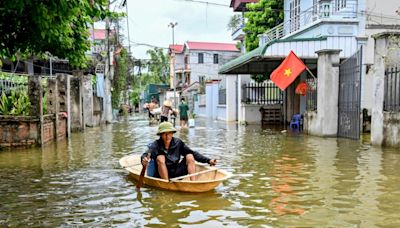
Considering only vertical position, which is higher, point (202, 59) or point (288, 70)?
point (202, 59)

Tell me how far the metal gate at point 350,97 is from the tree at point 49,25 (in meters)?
10.1

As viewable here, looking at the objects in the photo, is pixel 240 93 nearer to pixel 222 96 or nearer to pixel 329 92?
pixel 222 96

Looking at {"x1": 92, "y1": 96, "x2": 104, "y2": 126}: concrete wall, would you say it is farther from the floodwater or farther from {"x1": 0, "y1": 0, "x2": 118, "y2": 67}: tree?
{"x1": 0, "y1": 0, "x2": 118, "y2": 67}: tree

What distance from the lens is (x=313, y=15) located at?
21.9 meters

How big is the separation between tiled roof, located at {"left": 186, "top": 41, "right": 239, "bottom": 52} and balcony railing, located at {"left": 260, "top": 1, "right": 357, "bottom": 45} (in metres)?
32.3

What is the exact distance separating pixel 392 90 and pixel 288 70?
510 centimetres

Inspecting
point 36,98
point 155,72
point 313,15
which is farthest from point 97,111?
point 155,72

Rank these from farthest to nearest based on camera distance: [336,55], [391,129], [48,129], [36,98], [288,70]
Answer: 1. [288,70]
2. [336,55]
3. [48,129]
4. [36,98]
5. [391,129]

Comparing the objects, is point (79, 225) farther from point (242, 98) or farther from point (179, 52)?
point (179, 52)

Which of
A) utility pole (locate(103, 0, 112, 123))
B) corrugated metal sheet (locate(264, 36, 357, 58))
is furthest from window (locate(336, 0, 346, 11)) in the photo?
utility pole (locate(103, 0, 112, 123))

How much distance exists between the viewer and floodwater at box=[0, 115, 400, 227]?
570 centimetres

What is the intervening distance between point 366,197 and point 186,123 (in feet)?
58.0

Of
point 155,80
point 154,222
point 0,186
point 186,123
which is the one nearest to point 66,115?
point 186,123

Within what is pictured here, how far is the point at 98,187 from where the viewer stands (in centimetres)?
782
